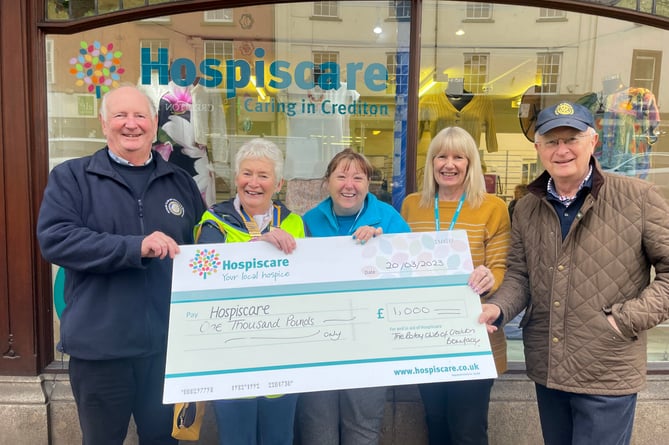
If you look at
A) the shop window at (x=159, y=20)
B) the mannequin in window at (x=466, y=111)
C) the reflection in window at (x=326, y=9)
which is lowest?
the mannequin in window at (x=466, y=111)

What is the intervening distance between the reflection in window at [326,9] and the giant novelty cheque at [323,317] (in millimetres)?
2558

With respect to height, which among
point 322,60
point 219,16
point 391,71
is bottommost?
→ point 391,71

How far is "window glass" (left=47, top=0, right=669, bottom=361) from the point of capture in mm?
3902

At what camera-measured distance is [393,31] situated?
4.02 meters

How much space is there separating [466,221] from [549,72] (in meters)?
3.28

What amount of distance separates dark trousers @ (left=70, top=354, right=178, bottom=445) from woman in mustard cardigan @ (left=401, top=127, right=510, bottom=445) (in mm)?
1389

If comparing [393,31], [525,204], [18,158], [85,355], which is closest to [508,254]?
[525,204]

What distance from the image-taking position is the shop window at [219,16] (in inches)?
152

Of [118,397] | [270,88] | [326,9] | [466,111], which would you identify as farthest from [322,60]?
[118,397]

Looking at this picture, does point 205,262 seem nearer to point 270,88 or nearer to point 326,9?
point 270,88

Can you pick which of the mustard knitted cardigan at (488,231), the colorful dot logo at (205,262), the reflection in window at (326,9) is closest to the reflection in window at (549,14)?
the reflection in window at (326,9)

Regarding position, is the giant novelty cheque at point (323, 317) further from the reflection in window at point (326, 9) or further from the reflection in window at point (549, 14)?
the reflection in window at point (549, 14)

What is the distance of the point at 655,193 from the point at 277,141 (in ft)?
10.1

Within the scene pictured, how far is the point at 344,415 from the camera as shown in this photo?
7.97ft
